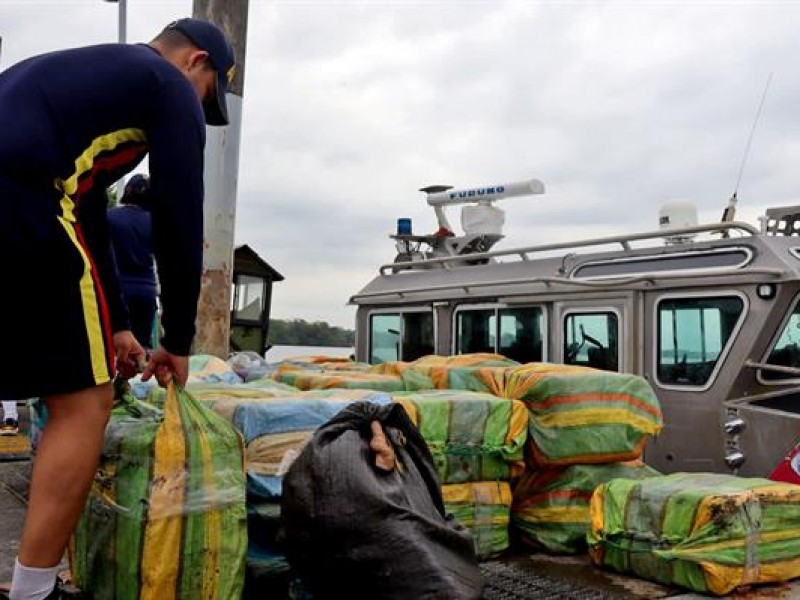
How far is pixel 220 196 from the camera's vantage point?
18.7 ft

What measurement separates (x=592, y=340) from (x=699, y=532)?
297 centimetres

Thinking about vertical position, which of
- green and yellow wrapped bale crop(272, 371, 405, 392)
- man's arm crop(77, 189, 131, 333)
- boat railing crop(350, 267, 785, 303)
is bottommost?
green and yellow wrapped bale crop(272, 371, 405, 392)

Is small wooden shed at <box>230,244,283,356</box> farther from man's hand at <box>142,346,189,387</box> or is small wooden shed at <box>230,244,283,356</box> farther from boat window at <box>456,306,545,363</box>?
man's hand at <box>142,346,189,387</box>

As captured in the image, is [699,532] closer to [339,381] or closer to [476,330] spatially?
[339,381]

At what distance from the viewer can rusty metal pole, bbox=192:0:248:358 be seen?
18.6ft

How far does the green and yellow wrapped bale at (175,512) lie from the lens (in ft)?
8.43

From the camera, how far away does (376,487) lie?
2.81 meters

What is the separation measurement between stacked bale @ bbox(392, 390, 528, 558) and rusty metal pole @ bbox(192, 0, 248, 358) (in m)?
2.24

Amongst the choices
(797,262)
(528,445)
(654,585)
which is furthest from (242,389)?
(797,262)

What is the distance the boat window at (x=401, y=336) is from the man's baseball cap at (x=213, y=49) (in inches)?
217

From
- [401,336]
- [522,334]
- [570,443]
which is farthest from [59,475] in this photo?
[401,336]

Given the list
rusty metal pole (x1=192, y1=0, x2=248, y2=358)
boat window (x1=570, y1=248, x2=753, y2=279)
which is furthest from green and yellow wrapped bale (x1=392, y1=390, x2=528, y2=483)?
boat window (x1=570, y1=248, x2=753, y2=279)

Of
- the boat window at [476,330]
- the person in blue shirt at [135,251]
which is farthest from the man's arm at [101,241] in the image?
the boat window at [476,330]

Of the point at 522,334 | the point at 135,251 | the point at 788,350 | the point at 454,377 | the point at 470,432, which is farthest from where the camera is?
the point at 522,334
